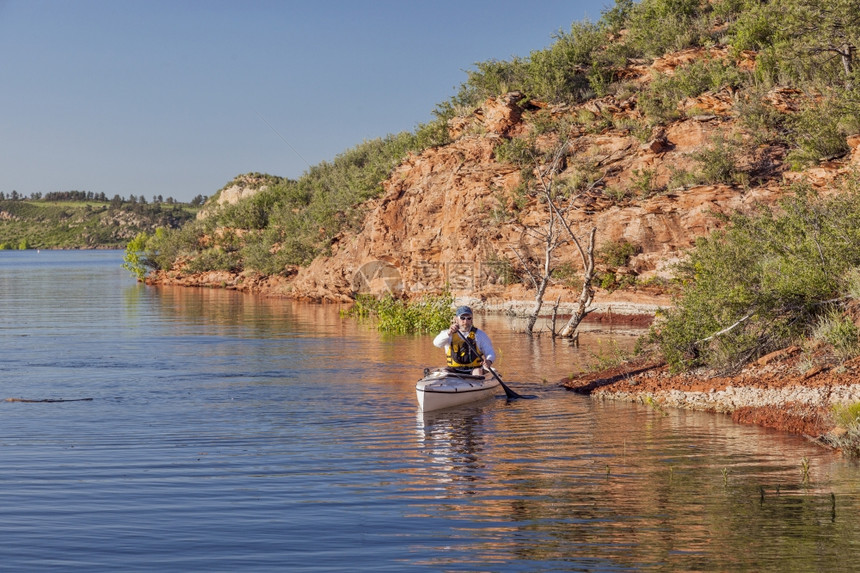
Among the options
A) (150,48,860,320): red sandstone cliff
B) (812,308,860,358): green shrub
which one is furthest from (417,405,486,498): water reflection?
(150,48,860,320): red sandstone cliff

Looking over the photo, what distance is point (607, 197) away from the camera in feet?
123

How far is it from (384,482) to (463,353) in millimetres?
6761

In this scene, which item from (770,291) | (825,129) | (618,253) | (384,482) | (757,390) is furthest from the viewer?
(618,253)

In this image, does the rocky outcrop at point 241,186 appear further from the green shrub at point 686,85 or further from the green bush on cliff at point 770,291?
the green bush on cliff at point 770,291

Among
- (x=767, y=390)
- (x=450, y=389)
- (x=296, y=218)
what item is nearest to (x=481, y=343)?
(x=450, y=389)

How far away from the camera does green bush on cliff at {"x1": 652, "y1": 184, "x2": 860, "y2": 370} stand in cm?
1516

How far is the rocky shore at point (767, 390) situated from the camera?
12930mm

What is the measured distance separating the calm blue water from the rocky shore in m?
0.48

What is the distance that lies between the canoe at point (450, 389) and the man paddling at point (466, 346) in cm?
27

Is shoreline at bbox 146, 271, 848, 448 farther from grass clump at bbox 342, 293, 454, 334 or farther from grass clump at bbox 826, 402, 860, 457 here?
grass clump at bbox 342, 293, 454, 334

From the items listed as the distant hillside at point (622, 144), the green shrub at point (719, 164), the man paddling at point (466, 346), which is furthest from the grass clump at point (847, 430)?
the green shrub at point (719, 164)

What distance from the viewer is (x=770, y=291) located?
1530 cm

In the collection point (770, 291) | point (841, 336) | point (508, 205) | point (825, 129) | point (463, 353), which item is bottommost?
point (463, 353)

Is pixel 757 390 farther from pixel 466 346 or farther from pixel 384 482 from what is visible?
pixel 384 482
